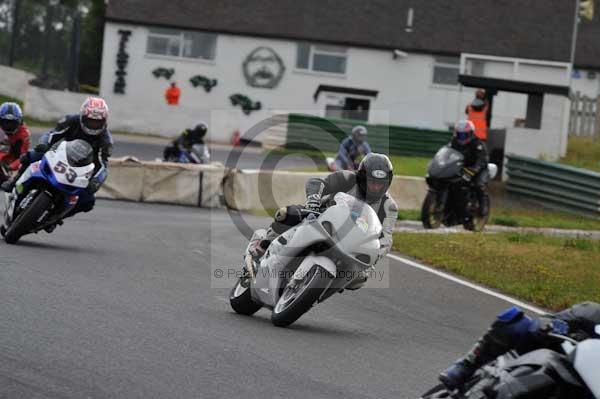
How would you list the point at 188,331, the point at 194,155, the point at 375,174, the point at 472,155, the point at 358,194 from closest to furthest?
the point at 188,331, the point at 375,174, the point at 358,194, the point at 472,155, the point at 194,155

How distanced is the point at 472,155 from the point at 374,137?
1615cm

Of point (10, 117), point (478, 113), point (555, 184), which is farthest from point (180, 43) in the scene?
point (10, 117)

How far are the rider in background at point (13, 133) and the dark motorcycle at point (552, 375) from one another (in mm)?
12748

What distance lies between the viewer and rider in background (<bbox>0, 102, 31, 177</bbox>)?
17.1 m

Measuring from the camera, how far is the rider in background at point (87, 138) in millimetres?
13203

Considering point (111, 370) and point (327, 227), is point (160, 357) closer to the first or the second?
point (111, 370)

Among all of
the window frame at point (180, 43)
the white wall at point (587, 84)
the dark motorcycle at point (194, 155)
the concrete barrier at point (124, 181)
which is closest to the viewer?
the concrete barrier at point (124, 181)

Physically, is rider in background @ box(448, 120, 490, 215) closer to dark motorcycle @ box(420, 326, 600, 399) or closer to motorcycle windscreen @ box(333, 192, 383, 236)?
motorcycle windscreen @ box(333, 192, 383, 236)


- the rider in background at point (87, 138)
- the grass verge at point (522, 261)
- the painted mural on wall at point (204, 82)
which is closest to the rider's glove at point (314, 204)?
the rider in background at point (87, 138)

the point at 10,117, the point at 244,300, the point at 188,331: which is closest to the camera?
the point at 188,331

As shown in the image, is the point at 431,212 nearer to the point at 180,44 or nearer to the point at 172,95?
the point at 172,95

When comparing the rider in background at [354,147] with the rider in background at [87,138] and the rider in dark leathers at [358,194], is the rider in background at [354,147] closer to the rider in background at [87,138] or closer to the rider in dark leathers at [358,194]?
the rider in background at [87,138]

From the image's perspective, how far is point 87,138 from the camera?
44.9 ft

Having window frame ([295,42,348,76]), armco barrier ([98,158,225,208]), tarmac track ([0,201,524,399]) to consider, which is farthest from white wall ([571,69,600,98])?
tarmac track ([0,201,524,399])
